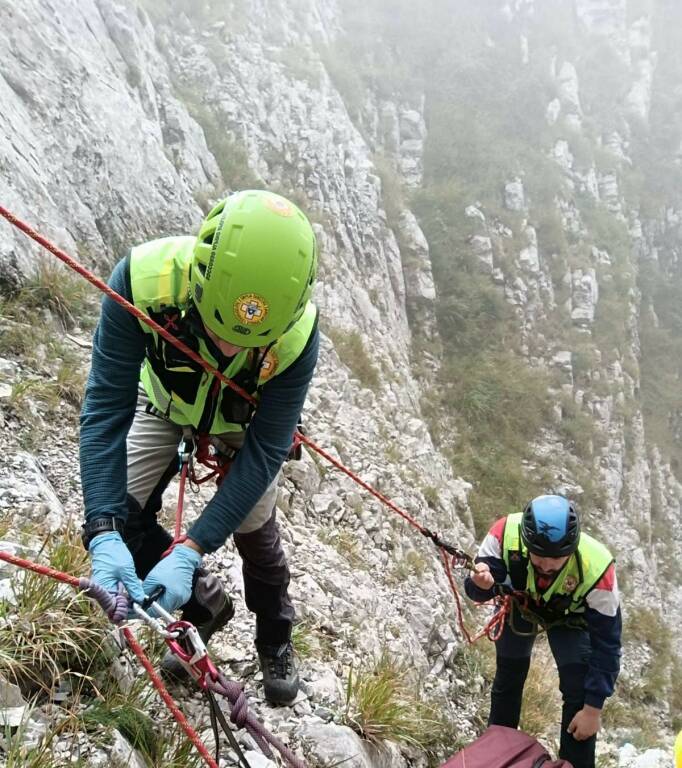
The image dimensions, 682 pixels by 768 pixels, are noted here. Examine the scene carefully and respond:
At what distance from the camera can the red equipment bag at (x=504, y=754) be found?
112 inches

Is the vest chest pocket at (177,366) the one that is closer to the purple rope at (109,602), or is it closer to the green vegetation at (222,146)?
the purple rope at (109,602)

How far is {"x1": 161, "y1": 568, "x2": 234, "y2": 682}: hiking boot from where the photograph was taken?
2596 millimetres

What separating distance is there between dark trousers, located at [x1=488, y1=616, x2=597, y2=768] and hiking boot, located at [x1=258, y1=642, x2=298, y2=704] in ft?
4.73

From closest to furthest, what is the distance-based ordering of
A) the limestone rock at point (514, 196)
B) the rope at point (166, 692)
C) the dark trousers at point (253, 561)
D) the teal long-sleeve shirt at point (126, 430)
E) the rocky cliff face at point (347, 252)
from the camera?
the rope at point (166, 692)
the teal long-sleeve shirt at point (126, 430)
the dark trousers at point (253, 561)
the rocky cliff face at point (347, 252)
the limestone rock at point (514, 196)

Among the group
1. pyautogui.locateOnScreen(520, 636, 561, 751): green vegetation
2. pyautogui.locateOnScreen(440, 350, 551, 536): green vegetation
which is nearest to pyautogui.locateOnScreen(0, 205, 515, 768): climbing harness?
pyautogui.locateOnScreen(520, 636, 561, 751): green vegetation

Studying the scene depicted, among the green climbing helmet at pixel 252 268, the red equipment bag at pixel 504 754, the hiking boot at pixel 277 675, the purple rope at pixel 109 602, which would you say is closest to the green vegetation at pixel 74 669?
the purple rope at pixel 109 602

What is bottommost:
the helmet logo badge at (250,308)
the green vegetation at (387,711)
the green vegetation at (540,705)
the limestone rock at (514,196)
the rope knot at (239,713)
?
the green vegetation at (540,705)

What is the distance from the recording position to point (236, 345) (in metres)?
2.01

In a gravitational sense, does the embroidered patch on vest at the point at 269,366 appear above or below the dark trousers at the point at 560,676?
above

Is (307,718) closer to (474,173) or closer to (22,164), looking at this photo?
(22,164)

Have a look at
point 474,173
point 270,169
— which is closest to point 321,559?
point 270,169

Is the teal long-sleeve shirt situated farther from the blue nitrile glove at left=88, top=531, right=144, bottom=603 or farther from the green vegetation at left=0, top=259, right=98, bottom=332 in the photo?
the green vegetation at left=0, top=259, right=98, bottom=332

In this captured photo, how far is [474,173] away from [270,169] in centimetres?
777

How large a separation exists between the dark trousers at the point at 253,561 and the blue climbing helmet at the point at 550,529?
1324 millimetres
